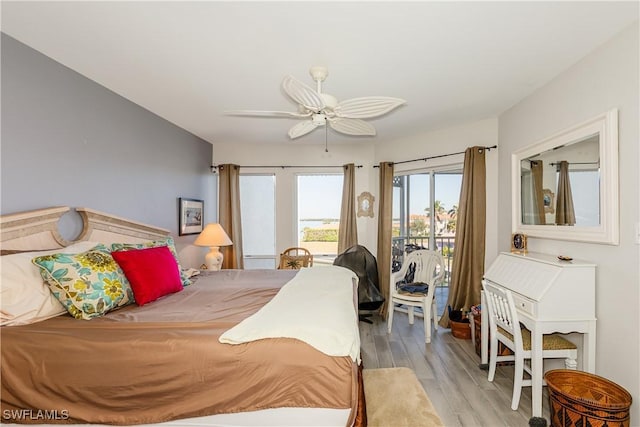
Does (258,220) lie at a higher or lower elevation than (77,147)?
lower

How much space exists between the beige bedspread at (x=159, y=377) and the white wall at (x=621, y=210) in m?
1.74

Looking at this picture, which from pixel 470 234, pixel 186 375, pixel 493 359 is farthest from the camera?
pixel 470 234

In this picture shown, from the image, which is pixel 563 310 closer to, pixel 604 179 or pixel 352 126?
pixel 604 179

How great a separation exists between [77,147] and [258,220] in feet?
9.62

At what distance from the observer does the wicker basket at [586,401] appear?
1.74 meters

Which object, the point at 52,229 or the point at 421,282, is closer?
the point at 52,229

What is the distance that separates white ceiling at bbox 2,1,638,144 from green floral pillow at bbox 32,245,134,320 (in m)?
1.39

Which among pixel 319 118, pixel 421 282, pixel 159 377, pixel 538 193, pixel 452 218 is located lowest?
pixel 421 282

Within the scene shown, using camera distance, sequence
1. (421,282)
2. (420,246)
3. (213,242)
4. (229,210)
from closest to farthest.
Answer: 1. (213,242)
2. (421,282)
3. (420,246)
4. (229,210)

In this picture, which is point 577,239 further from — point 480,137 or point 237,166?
point 237,166

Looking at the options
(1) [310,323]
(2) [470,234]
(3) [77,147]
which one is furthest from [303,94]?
(2) [470,234]

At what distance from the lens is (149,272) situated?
2285mm

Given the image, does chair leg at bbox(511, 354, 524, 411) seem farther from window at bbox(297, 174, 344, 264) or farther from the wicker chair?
window at bbox(297, 174, 344, 264)

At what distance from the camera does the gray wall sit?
204cm
